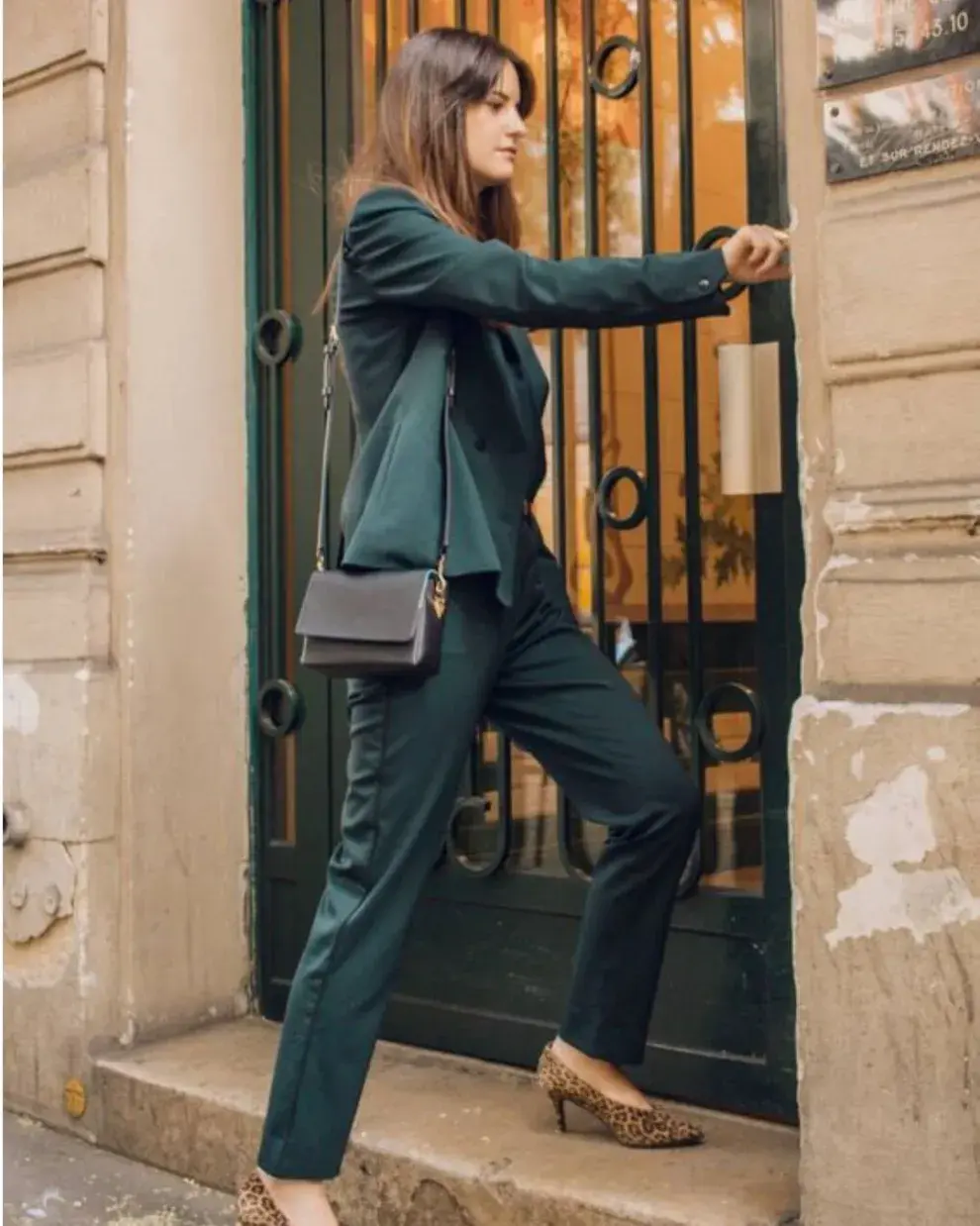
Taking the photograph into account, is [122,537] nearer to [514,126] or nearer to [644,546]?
[644,546]

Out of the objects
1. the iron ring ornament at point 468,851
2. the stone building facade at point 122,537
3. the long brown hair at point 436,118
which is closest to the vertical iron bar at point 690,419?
the iron ring ornament at point 468,851

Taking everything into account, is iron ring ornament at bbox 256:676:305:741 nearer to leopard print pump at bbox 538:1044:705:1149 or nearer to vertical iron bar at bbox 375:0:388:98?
leopard print pump at bbox 538:1044:705:1149

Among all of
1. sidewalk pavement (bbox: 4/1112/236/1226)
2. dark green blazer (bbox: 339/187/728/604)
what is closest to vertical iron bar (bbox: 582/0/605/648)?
dark green blazer (bbox: 339/187/728/604)

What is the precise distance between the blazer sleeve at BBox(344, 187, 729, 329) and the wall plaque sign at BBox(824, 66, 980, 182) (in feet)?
→ 0.90

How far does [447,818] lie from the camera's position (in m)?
2.55

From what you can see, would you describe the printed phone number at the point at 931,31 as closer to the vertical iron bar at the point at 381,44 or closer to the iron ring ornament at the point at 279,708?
the vertical iron bar at the point at 381,44

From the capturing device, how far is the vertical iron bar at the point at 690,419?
125 inches

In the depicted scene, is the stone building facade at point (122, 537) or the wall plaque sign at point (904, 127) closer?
the wall plaque sign at point (904, 127)

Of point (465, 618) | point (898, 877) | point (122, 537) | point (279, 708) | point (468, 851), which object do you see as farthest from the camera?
point (279, 708)

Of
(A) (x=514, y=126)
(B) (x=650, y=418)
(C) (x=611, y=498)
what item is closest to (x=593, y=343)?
(B) (x=650, y=418)

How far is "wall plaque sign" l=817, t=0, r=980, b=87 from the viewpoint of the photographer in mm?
2311

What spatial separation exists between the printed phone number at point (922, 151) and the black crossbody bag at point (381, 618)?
75 cm

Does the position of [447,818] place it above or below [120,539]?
below

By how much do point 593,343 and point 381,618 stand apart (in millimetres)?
1214
